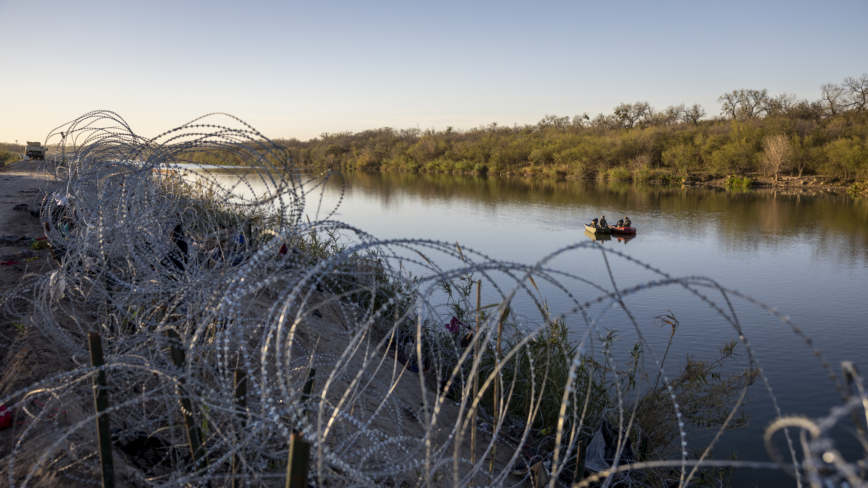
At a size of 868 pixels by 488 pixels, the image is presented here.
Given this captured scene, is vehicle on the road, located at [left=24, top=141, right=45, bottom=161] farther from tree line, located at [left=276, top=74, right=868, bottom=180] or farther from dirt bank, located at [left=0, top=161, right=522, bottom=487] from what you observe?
dirt bank, located at [left=0, top=161, right=522, bottom=487]

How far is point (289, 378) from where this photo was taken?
1985 mm

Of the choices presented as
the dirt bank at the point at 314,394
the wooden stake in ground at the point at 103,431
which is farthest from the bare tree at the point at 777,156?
the wooden stake in ground at the point at 103,431

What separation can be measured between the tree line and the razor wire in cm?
1864

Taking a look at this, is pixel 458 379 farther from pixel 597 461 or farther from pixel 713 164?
pixel 713 164

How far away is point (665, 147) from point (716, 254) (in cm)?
3870

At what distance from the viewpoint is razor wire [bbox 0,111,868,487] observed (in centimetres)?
191

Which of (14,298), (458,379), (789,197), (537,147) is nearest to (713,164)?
(789,197)

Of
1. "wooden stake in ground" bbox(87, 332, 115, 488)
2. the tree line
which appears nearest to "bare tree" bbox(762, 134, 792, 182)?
the tree line

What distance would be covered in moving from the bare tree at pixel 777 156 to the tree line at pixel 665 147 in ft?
0.24

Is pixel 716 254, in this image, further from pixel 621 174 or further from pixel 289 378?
pixel 621 174

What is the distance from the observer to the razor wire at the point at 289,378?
6.26 ft

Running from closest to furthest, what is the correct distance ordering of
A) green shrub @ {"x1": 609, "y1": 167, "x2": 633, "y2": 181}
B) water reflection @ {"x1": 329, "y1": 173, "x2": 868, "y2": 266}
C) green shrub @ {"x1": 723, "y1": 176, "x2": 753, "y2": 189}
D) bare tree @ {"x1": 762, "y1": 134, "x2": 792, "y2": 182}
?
water reflection @ {"x1": 329, "y1": 173, "x2": 868, "y2": 266} < bare tree @ {"x1": 762, "y1": 134, "x2": 792, "y2": 182} < green shrub @ {"x1": 723, "y1": 176, "x2": 753, "y2": 189} < green shrub @ {"x1": 609, "y1": 167, "x2": 633, "y2": 181}

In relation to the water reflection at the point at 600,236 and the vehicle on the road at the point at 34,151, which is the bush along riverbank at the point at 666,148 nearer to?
the vehicle on the road at the point at 34,151

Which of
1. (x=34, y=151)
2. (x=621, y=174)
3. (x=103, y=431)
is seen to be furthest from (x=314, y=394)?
(x=621, y=174)
